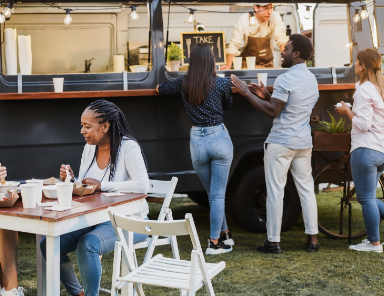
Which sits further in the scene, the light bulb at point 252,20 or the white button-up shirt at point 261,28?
the white button-up shirt at point 261,28

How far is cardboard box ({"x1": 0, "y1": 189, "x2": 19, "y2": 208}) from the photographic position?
2.44 m

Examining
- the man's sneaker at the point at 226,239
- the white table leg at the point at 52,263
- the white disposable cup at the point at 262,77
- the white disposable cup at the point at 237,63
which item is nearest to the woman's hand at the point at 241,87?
the white disposable cup at the point at 262,77

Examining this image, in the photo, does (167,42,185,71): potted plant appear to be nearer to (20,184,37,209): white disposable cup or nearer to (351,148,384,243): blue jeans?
(351,148,384,243): blue jeans

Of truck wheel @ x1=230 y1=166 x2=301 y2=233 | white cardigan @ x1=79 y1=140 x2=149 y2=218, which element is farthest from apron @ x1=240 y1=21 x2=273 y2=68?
white cardigan @ x1=79 y1=140 x2=149 y2=218

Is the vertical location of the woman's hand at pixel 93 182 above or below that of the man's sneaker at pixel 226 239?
above

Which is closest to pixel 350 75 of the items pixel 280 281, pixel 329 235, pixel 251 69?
pixel 251 69

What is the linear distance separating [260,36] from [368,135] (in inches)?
75.2

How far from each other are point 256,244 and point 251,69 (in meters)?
1.62

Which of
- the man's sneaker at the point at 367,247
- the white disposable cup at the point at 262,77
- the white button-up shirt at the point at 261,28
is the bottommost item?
the man's sneaker at the point at 367,247

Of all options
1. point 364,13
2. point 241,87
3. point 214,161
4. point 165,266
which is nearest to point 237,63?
point 241,87

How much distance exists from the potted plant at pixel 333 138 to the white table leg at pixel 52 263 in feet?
8.98

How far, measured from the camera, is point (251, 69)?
15.3ft

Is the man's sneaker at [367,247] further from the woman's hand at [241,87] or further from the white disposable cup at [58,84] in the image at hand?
the white disposable cup at [58,84]

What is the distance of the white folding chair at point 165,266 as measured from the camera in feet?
7.25
